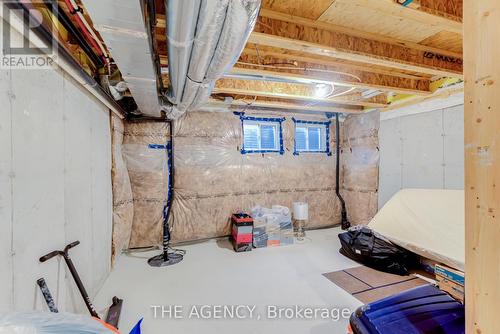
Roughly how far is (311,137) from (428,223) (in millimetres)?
2570

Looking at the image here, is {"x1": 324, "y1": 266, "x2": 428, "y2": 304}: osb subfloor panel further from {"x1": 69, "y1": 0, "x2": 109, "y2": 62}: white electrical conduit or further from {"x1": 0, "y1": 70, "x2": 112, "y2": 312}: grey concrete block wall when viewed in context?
{"x1": 69, "y1": 0, "x2": 109, "y2": 62}: white electrical conduit

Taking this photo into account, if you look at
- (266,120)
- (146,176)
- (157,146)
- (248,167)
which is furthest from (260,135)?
(146,176)

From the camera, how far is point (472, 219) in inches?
34.4

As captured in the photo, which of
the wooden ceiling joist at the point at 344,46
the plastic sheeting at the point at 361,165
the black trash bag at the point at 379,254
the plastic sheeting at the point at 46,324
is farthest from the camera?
the plastic sheeting at the point at 361,165

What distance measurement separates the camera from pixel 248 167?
4270mm

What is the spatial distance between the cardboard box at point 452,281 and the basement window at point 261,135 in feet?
9.64

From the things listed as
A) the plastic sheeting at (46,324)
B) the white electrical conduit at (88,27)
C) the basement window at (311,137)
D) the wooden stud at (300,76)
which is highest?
the wooden stud at (300,76)

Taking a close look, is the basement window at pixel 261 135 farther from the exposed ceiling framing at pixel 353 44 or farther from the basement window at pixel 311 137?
the exposed ceiling framing at pixel 353 44

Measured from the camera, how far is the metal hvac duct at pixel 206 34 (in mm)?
1037

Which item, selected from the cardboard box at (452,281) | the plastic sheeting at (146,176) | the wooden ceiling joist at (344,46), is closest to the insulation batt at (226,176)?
the plastic sheeting at (146,176)

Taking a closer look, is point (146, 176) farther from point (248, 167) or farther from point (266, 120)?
point (266, 120)

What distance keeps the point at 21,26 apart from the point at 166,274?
103 inches

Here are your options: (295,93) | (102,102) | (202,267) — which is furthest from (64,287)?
(295,93)

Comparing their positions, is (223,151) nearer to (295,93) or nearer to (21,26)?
(295,93)
